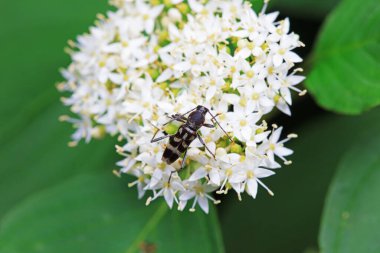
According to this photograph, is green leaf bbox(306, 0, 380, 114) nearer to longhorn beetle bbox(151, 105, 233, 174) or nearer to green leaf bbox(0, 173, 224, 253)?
longhorn beetle bbox(151, 105, 233, 174)

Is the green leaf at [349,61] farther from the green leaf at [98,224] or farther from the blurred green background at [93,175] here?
the green leaf at [98,224]

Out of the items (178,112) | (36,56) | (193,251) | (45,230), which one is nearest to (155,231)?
(193,251)

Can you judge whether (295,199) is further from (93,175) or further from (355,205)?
(93,175)

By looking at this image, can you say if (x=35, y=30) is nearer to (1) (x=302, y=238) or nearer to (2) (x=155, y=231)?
(2) (x=155, y=231)

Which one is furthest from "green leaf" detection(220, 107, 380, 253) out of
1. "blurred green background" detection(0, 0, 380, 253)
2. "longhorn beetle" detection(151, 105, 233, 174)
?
"longhorn beetle" detection(151, 105, 233, 174)

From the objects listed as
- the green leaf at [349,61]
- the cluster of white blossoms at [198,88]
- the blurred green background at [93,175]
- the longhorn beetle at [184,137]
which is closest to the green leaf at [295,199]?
the blurred green background at [93,175]

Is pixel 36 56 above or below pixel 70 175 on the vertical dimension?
above
